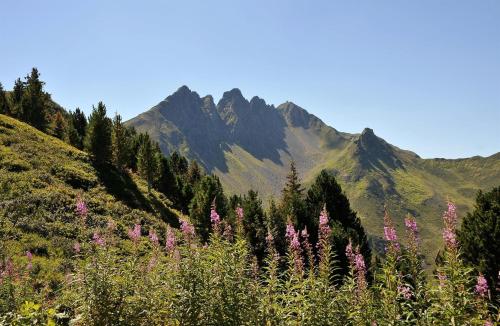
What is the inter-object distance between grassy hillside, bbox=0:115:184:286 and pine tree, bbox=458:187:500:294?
17673 millimetres

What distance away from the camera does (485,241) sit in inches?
801

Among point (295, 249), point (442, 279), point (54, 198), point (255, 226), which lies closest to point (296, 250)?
point (295, 249)

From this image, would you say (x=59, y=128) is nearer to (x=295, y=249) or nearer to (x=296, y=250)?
(x=295, y=249)

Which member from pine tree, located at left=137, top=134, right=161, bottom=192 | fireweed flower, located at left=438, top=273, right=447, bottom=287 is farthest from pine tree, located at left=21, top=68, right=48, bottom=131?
fireweed flower, located at left=438, top=273, right=447, bottom=287

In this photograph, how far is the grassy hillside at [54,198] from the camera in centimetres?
2475

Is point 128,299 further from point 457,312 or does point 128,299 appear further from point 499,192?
point 499,192

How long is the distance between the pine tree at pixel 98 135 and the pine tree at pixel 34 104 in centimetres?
1880

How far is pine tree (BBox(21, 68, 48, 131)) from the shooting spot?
206ft

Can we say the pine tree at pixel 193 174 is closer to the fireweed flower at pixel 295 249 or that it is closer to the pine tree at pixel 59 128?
the pine tree at pixel 59 128

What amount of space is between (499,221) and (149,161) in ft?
138

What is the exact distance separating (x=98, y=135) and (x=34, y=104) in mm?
21814

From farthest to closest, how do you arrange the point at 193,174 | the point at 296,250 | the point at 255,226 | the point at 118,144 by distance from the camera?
the point at 193,174, the point at 118,144, the point at 255,226, the point at 296,250

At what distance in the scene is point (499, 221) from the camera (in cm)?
2019

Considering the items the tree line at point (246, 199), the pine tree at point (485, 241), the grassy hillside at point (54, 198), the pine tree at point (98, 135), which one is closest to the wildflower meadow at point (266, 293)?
the tree line at point (246, 199)
